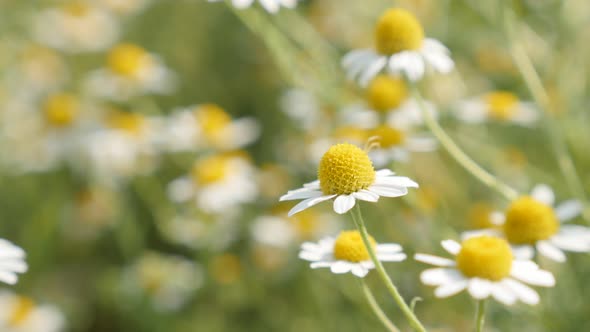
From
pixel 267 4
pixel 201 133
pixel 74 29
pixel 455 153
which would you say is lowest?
pixel 455 153

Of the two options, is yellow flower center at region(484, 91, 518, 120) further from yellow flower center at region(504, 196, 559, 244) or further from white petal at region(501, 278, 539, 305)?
white petal at region(501, 278, 539, 305)

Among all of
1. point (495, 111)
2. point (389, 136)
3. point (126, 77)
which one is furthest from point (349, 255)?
point (126, 77)

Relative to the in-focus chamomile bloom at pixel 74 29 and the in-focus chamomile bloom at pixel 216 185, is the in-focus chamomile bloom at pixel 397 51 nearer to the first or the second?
the in-focus chamomile bloom at pixel 216 185

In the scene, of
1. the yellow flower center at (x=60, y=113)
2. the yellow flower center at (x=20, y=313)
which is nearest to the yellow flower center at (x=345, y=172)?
the yellow flower center at (x=20, y=313)

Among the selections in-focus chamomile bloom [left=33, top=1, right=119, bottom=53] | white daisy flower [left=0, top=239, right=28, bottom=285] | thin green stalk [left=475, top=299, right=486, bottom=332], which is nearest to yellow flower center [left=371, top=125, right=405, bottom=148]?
thin green stalk [left=475, top=299, right=486, bottom=332]

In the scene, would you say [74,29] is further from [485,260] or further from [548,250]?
[485,260]
